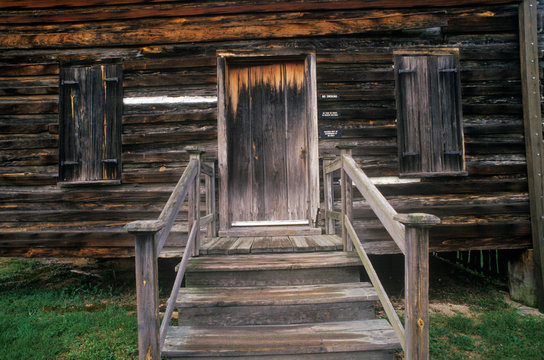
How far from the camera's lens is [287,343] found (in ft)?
7.18

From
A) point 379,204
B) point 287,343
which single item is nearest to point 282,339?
point 287,343

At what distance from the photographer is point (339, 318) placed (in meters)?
2.51

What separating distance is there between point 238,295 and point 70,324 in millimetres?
2078

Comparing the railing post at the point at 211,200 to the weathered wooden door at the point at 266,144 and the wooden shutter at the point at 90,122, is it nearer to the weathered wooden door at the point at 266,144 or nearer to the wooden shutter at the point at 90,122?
the weathered wooden door at the point at 266,144

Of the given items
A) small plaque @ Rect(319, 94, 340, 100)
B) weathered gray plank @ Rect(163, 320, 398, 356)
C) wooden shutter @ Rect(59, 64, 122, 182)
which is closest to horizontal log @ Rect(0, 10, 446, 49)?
wooden shutter @ Rect(59, 64, 122, 182)

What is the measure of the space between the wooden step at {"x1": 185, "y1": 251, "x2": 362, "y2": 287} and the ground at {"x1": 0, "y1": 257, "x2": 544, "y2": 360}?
0.85 meters

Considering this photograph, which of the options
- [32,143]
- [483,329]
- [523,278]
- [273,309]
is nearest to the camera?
[273,309]

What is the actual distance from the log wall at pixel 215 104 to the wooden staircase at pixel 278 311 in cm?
165

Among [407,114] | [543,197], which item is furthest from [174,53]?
[543,197]

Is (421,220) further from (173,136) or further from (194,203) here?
(173,136)

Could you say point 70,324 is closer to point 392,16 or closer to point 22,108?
point 22,108

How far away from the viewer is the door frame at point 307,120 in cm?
426

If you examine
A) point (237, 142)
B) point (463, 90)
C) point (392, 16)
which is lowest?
point (237, 142)

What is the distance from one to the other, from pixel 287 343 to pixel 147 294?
1.04 m
